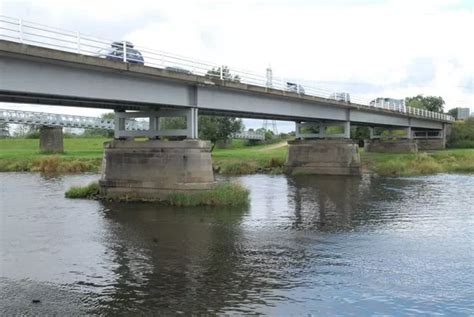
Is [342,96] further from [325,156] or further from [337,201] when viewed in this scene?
[337,201]

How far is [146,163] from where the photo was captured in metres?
31.3

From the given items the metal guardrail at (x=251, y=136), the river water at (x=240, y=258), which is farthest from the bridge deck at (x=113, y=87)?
the metal guardrail at (x=251, y=136)

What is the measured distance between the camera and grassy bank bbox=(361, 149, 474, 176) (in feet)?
182

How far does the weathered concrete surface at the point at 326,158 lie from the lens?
178ft

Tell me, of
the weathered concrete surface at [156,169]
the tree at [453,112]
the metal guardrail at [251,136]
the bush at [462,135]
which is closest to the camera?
the weathered concrete surface at [156,169]

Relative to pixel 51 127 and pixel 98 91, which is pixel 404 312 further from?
pixel 51 127

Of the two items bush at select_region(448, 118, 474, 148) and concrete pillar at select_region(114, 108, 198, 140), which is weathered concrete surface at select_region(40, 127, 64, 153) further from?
bush at select_region(448, 118, 474, 148)

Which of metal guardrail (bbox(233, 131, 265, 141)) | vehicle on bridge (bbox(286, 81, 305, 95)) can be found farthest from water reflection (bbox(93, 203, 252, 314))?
metal guardrail (bbox(233, 131, 265, 141))

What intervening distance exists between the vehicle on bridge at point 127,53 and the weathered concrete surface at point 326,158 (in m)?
29.6

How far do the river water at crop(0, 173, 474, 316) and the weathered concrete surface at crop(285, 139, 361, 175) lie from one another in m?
23.2

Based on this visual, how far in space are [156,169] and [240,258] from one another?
15.1m

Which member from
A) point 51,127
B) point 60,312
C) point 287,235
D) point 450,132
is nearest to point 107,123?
point 51,127

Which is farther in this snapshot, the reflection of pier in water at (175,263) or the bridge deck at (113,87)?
the bridge deck at (113,87)

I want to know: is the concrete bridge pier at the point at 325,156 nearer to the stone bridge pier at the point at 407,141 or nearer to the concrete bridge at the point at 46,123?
the stone bridge pier at the point at 407,141
